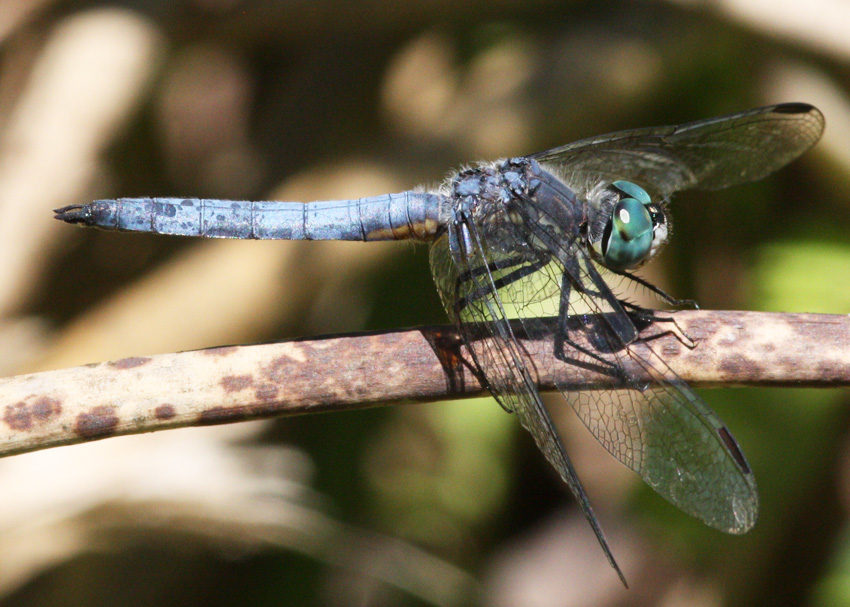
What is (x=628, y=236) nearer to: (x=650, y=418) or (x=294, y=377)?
(x=650, y=418)

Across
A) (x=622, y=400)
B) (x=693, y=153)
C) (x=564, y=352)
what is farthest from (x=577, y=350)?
(x=693, y=153)

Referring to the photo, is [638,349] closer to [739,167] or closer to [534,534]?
[739,167]

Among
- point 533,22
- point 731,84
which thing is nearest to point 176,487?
point 533,22

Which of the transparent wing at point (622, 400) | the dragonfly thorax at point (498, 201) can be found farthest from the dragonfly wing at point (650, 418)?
the dragonfly thorax at point (498, 201)

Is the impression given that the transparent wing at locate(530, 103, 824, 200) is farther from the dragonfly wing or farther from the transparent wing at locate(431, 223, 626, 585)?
the dragonfly wing

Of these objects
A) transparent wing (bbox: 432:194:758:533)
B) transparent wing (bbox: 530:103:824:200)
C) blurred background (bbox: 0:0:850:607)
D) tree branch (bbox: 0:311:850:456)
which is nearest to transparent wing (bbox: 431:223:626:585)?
transparent wing (bbox: 432:194:758:533)

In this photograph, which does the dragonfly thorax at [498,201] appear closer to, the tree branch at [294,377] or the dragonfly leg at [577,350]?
the dragonfly leg at [577,350]
